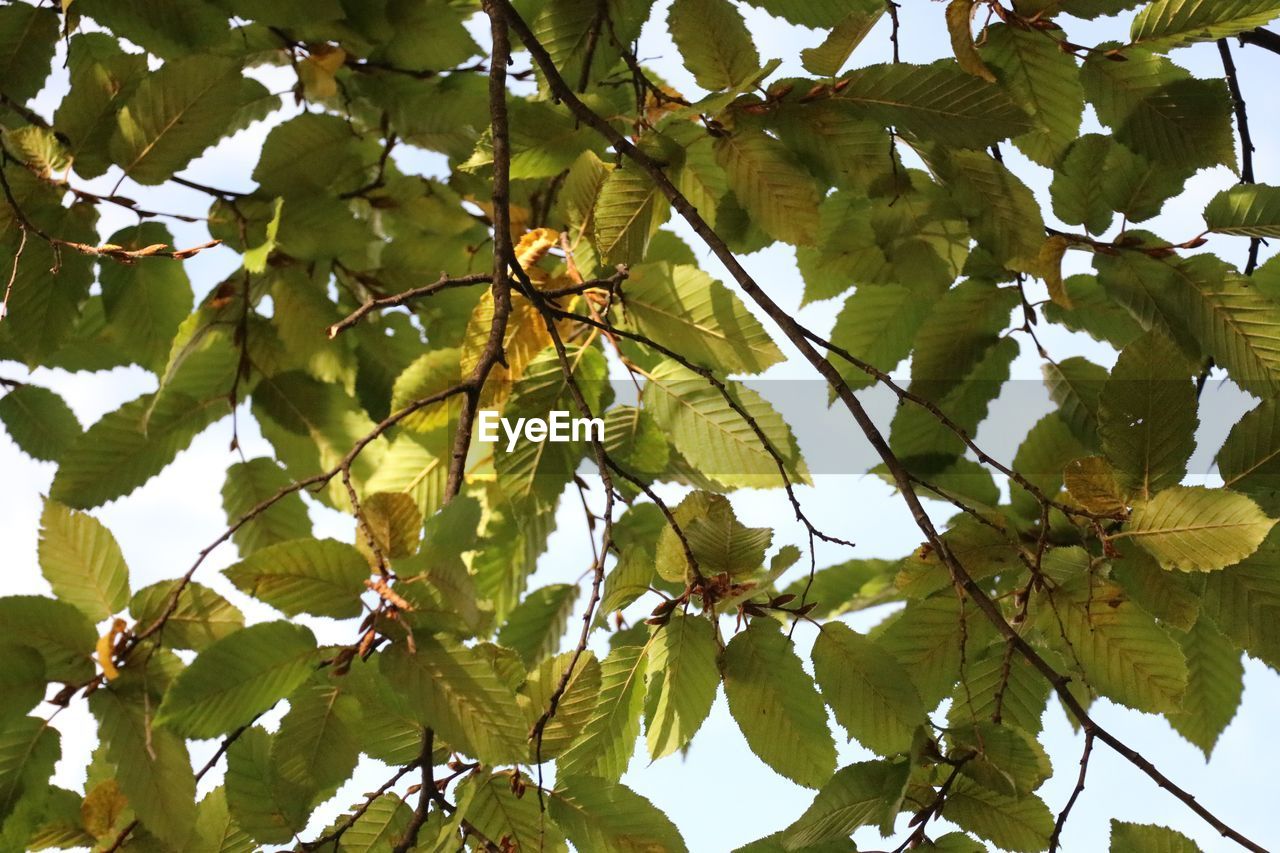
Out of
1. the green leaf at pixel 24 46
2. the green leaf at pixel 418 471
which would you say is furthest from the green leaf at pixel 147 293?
the green leaf at pixel 418 471

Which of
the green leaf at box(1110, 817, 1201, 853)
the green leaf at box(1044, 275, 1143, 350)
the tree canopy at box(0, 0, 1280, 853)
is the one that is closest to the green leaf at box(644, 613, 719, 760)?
the tree canopy at box(0, 0, 1280, 853)

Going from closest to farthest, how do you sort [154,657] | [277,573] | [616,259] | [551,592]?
[277,573] < [154,657] < [616,259] < [551,592]

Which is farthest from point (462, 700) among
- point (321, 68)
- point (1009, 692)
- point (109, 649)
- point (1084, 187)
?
point (321, 68)

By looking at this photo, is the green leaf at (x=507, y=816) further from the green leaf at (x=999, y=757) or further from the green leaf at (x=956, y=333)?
the green leaf at (x=956, y=333)

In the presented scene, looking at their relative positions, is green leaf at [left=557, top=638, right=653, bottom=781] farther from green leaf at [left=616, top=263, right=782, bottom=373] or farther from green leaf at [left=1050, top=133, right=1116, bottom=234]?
green leaf at [left=1050, top=133, right=1116, bottom=234]

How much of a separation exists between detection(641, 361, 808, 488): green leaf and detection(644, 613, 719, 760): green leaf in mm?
182

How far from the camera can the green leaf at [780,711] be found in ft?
2.48

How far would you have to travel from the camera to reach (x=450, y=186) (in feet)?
5.66

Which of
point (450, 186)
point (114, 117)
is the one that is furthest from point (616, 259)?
point (450, 186)

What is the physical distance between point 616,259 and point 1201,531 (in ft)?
1.63

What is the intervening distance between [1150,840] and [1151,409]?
0.29 m

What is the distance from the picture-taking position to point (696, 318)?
0.94m

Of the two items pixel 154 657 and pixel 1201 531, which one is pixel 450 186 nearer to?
pixel 154 657

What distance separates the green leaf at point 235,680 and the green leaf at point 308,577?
25 mm
